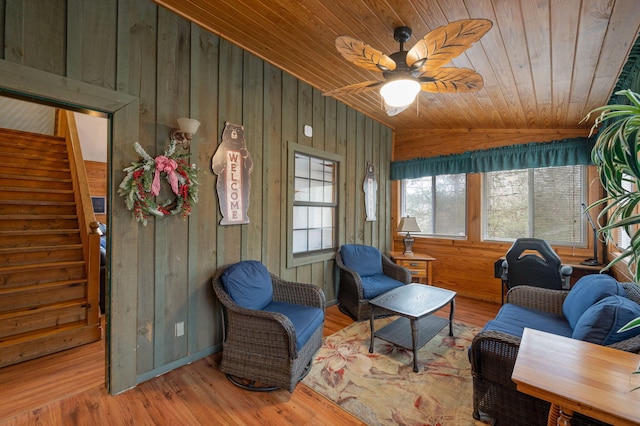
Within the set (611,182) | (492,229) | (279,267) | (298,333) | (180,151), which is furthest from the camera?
(492,229)

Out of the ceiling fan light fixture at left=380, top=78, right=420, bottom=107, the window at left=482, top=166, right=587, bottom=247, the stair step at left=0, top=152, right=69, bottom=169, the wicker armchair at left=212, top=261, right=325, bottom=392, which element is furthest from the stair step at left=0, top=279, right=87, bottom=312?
the window at left=482, top=166, right=587, bottom=247

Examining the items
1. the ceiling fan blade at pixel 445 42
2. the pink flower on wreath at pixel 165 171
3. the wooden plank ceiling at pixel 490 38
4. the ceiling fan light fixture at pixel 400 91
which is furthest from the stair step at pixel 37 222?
the ceiling fan blade at pixel 445 42

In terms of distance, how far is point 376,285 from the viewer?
10.9 feet

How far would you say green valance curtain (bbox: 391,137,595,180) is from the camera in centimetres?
344

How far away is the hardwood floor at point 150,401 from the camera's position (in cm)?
175

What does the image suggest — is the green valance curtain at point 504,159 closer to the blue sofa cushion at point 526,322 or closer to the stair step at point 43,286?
the blue sofa cushion at point 526,322

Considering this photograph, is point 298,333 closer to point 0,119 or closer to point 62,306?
point 62,306

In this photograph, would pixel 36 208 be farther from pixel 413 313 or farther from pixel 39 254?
pixel 413 313

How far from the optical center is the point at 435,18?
6.33 ft

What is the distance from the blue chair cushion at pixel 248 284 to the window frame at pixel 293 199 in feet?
2.14

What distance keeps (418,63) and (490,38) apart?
1.90ft

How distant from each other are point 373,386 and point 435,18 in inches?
107

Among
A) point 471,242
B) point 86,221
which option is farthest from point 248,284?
point 471,242

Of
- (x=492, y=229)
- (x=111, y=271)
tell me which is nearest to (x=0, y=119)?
(x=111, y=271)
